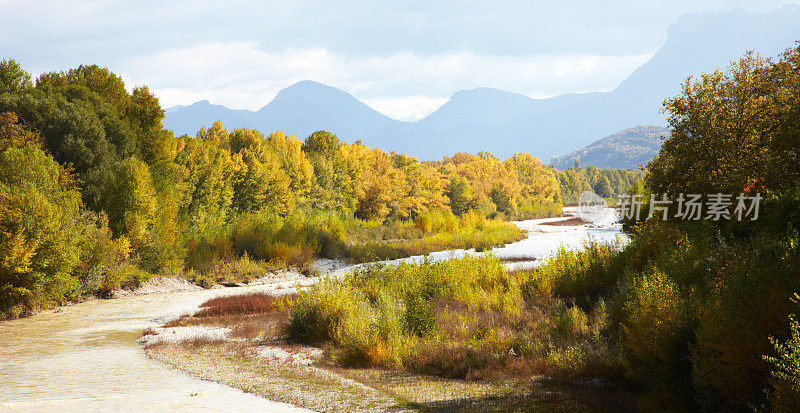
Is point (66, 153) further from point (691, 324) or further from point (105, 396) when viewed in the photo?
point (691, 324)

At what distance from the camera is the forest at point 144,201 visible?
64.1 feet

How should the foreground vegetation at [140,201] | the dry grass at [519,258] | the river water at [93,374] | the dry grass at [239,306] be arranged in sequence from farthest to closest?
the dry grass at [519,258], the foreground vegetation at [140,201], the dry grass at [239,306], the river water at [93,374]

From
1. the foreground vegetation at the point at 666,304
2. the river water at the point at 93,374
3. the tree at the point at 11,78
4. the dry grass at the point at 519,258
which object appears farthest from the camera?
the dry grass at the point at 519,258

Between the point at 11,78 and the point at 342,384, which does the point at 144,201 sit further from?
the point at 342,384

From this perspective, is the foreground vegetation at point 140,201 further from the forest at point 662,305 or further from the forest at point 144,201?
the forest at point 662,305

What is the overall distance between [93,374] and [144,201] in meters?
18.2

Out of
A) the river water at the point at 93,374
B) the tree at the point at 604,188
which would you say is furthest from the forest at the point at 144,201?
the tree at the point at 604,188

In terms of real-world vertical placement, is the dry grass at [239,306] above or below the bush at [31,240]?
below

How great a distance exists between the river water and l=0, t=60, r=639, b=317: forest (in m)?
3.38

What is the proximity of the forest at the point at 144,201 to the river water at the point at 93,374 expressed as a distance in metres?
3.38

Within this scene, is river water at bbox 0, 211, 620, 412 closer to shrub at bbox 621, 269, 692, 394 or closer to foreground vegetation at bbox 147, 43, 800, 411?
foreground vegetation at bbox 147, 43, 800, 411

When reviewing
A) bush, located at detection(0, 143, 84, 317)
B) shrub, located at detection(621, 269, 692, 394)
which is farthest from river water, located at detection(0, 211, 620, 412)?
shrub, located at detection(621, 269, 692, 394)

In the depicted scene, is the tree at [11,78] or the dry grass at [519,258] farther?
the dry grass at [519,258]

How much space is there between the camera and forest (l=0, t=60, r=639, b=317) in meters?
19.5
